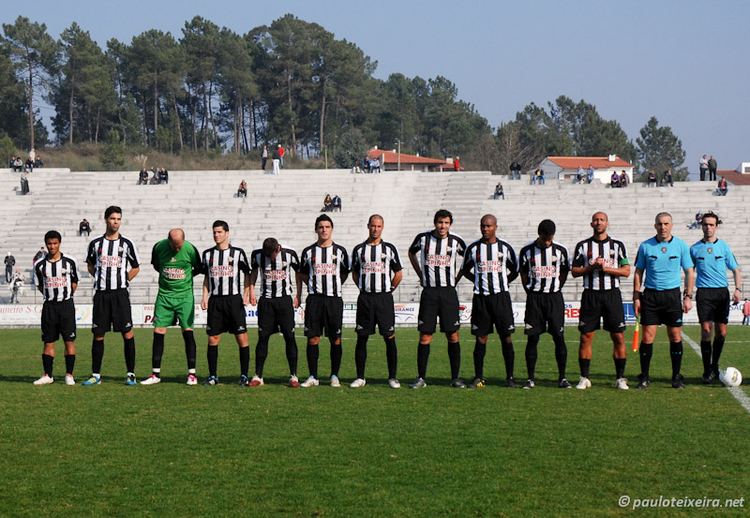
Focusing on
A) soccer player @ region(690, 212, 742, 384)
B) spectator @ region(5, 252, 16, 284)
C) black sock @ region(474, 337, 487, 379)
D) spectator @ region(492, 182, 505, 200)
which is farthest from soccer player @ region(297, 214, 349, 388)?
spectator @ region(492, 182, 505, 200)

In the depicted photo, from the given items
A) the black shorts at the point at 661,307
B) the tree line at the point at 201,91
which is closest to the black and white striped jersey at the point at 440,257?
the black shorts at the point at 661,307

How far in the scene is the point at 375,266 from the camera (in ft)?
39.6

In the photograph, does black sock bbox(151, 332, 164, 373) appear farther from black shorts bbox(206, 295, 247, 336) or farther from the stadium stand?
the stadium stand

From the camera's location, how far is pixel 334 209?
151 feet

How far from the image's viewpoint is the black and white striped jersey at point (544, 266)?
1180 centimetres

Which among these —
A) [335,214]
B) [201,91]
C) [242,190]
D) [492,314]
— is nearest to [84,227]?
[242,190]

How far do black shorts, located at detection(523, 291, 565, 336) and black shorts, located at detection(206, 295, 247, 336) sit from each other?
128 inches

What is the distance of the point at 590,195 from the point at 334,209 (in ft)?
36.5

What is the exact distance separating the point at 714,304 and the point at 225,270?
5660mm

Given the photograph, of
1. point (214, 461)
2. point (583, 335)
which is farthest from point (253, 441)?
point (583, 335)

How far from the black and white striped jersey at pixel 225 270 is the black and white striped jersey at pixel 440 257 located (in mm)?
2037

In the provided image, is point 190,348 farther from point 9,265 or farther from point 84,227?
point 84,227

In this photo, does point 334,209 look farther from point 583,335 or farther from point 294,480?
point 294,480

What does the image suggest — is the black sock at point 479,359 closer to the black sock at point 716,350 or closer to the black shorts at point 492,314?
the black shorts at point 492,314
